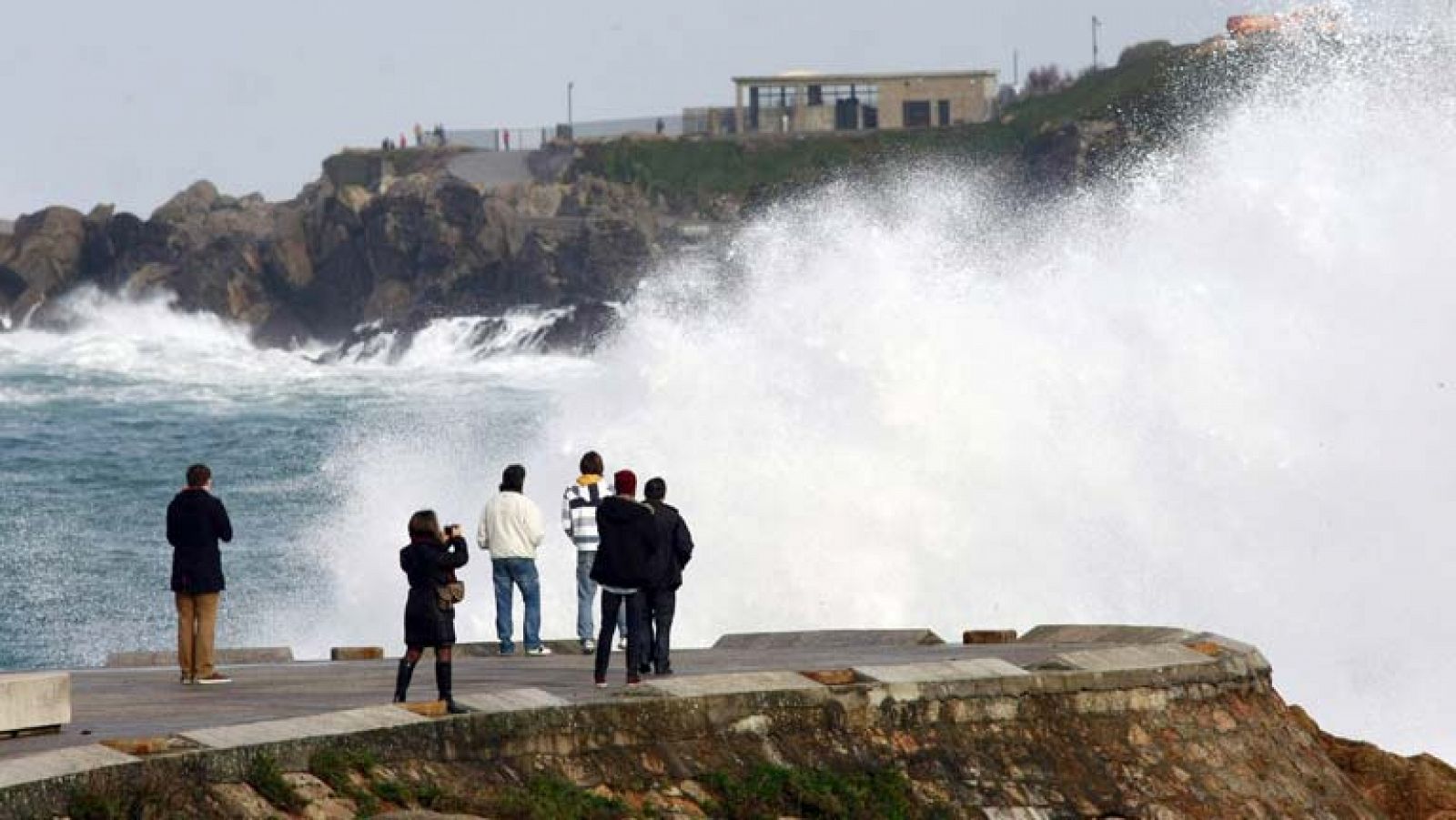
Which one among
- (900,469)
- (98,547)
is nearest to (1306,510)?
(900,469)

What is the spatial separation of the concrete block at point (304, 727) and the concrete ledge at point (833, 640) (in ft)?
19.6

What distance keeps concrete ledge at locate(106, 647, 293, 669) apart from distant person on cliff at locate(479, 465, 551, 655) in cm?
203

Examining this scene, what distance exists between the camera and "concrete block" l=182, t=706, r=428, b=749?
38.6ft

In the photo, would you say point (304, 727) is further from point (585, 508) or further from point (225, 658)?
point (225, 658)

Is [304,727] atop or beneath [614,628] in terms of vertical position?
beneath

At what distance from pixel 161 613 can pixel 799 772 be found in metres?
22.8

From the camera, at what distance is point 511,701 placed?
13.0 metres

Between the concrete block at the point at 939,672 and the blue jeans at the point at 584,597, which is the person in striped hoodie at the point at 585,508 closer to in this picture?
the blue jeans at the point at 584,597

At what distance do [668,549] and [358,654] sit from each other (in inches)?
195

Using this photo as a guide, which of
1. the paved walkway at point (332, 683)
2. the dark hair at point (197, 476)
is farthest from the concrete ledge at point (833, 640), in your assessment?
the dark hair at point (197, 476)

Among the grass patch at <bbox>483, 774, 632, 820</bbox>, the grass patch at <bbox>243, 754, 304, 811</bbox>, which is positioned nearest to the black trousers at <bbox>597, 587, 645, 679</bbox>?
the grass patch at <bbox>483, 774, 632, 820</bbox>

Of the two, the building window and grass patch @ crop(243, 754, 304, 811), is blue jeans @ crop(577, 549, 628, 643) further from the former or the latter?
the building window

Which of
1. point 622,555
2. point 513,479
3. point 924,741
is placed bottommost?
point 924,741

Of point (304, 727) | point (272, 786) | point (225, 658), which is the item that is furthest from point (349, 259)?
point (272, 786)
